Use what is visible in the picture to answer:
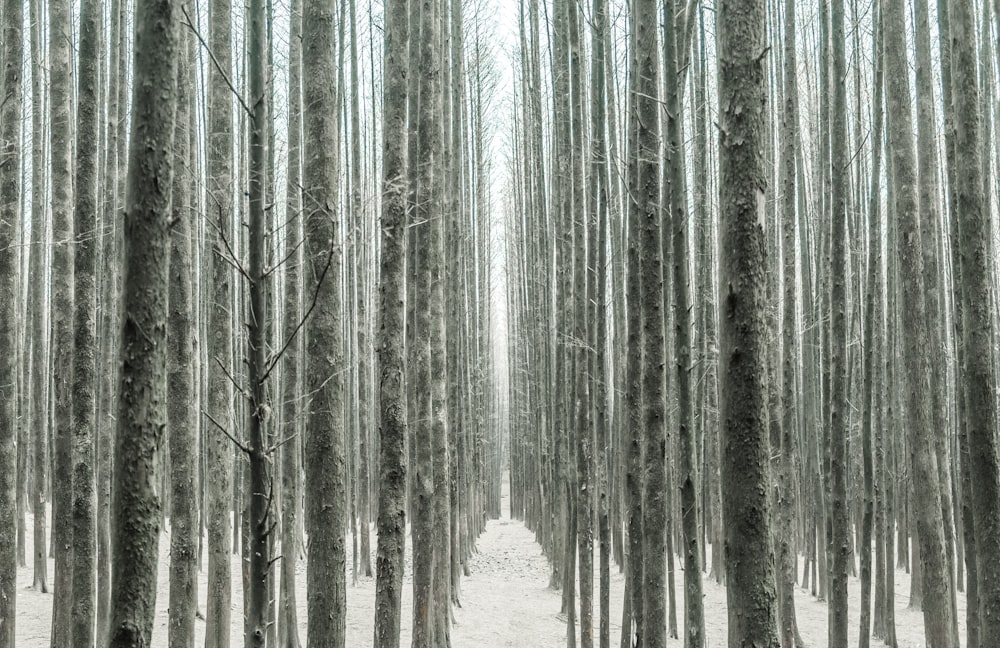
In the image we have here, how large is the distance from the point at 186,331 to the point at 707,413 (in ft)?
30.2

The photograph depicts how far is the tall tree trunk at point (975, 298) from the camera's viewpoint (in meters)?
4.67

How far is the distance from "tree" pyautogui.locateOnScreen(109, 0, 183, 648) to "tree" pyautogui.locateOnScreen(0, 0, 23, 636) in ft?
12.8

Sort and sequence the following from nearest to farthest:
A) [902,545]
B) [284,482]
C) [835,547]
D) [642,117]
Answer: [642,117] < [835,547] < [284,482] < [902,545]

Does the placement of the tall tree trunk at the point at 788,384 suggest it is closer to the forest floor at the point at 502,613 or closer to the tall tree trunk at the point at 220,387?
the forest floor at the point at 502,613

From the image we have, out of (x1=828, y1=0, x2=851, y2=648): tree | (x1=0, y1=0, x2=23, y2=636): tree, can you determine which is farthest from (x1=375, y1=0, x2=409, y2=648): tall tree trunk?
(x1=828, y1=0, x2=851, y2=648): tree

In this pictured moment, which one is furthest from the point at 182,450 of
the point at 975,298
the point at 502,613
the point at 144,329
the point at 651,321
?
the point at 502,613

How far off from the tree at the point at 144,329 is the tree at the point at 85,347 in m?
2.71

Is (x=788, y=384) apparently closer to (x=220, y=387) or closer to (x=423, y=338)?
(x=423, y=338)

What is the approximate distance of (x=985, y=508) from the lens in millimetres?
4676

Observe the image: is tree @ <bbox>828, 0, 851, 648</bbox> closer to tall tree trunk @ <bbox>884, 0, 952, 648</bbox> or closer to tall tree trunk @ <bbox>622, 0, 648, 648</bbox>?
tall tree trunk @ <bbox>884, 0, 952, 648</bbox>

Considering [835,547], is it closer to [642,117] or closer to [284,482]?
[642,117]

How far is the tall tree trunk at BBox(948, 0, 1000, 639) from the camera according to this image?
15.3 feet

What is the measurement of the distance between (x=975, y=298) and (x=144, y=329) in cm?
475

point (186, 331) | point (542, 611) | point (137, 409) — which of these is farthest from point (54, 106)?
point (542, 611)
